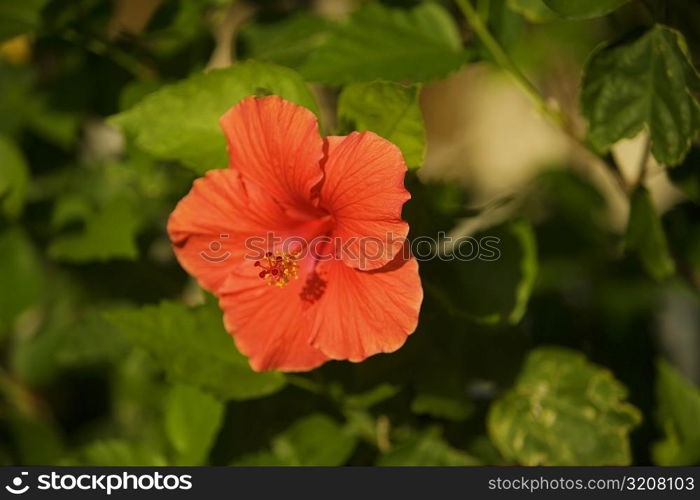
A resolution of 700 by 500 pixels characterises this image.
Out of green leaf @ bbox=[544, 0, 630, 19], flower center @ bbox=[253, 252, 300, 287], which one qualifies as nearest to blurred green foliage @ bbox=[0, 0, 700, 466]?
green leaf @ bbox=[544, 0, 630, 19]

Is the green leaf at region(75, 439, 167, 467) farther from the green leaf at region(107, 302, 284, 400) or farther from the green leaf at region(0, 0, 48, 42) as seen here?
the green leaf at region(0, 0, 48, 42)

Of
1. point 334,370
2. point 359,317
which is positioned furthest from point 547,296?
point 359,317

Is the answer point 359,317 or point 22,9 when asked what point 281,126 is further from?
point 22,9

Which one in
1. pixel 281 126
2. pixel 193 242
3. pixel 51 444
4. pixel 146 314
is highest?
pixel 281 126

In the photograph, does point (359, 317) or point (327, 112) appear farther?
point (327, 112)

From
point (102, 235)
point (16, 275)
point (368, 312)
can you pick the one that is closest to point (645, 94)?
point (368, 312)

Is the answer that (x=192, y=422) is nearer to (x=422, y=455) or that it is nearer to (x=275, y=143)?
(x=422, y=455)
